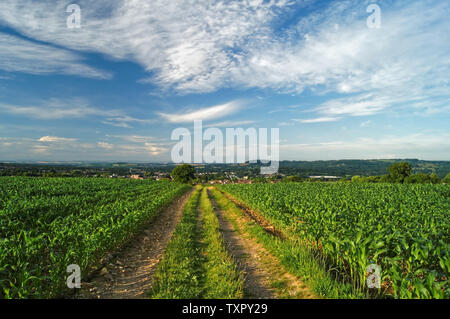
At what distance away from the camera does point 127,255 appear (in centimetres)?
866

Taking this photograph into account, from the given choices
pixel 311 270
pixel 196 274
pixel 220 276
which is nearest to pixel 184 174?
pixel 196 274

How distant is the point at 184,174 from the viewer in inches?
3046

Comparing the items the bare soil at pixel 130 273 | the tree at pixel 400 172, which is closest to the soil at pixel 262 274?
the bare soil at pixel 130 273

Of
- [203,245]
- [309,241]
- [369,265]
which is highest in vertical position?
[369,265]

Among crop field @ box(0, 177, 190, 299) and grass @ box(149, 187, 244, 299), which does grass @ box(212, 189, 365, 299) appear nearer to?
grass @ box(149, 187, 244, 299)

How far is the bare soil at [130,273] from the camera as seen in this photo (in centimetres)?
566

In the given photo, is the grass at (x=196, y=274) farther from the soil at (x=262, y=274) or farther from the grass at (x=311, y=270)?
the grass at (x=311, y=270)

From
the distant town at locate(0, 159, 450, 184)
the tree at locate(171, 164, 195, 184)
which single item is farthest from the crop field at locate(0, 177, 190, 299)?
the tree at locate(171, 164, 195, 184)

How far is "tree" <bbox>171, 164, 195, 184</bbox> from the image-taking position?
252 feet
